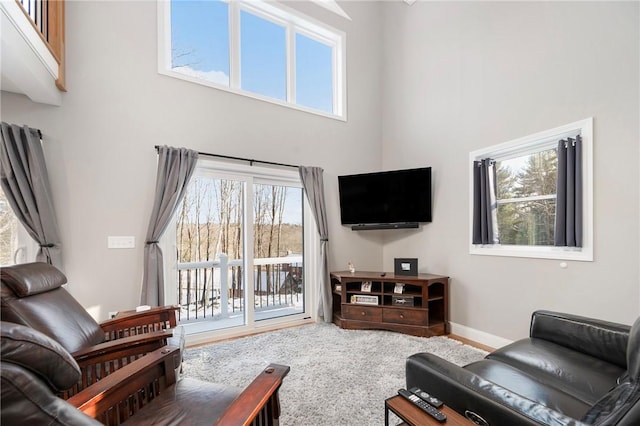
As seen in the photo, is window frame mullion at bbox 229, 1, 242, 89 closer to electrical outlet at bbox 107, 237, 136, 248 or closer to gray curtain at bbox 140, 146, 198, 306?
gray curtain at bbox 140, 146, 198, 306

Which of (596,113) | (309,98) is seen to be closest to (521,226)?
(596,113)

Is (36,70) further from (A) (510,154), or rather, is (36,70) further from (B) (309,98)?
(A) (510,154)

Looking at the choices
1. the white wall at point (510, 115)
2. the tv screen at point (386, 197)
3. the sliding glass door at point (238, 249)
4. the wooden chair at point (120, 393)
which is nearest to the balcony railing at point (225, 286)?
the sliding glass door at point (238, 249)

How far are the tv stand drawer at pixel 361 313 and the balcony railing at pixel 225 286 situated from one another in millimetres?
919

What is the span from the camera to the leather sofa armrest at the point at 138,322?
7.22 ft

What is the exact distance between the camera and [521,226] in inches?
118

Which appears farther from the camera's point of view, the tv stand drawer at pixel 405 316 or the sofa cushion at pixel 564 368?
the tv stand drawer at pixel 405 316

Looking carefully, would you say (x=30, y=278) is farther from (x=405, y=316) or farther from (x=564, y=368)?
(x=405, y=316)

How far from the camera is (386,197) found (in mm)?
3945

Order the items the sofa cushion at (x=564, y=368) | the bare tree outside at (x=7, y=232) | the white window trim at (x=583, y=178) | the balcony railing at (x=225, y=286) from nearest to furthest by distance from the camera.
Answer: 1. the sofa cushion at (x=564, y=368)
2. the white window trim at (x=583, y=178)
3. the bare tree outside at (x=7, y=232)
4. the balcony railing at (x=225, y=286)

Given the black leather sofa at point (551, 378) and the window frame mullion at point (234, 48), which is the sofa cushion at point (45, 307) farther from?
the window frame mullion at point (234, 48)

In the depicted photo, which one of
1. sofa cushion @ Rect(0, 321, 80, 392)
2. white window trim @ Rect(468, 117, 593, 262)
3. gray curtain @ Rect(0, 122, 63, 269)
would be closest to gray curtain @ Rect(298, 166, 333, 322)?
white window trim @ Rect(468, 117, 593, 262)

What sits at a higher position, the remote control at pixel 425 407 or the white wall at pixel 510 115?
the white wall at pixel 510 115

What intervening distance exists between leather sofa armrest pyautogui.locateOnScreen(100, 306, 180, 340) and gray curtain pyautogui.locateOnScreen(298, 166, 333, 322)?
1972 mm
